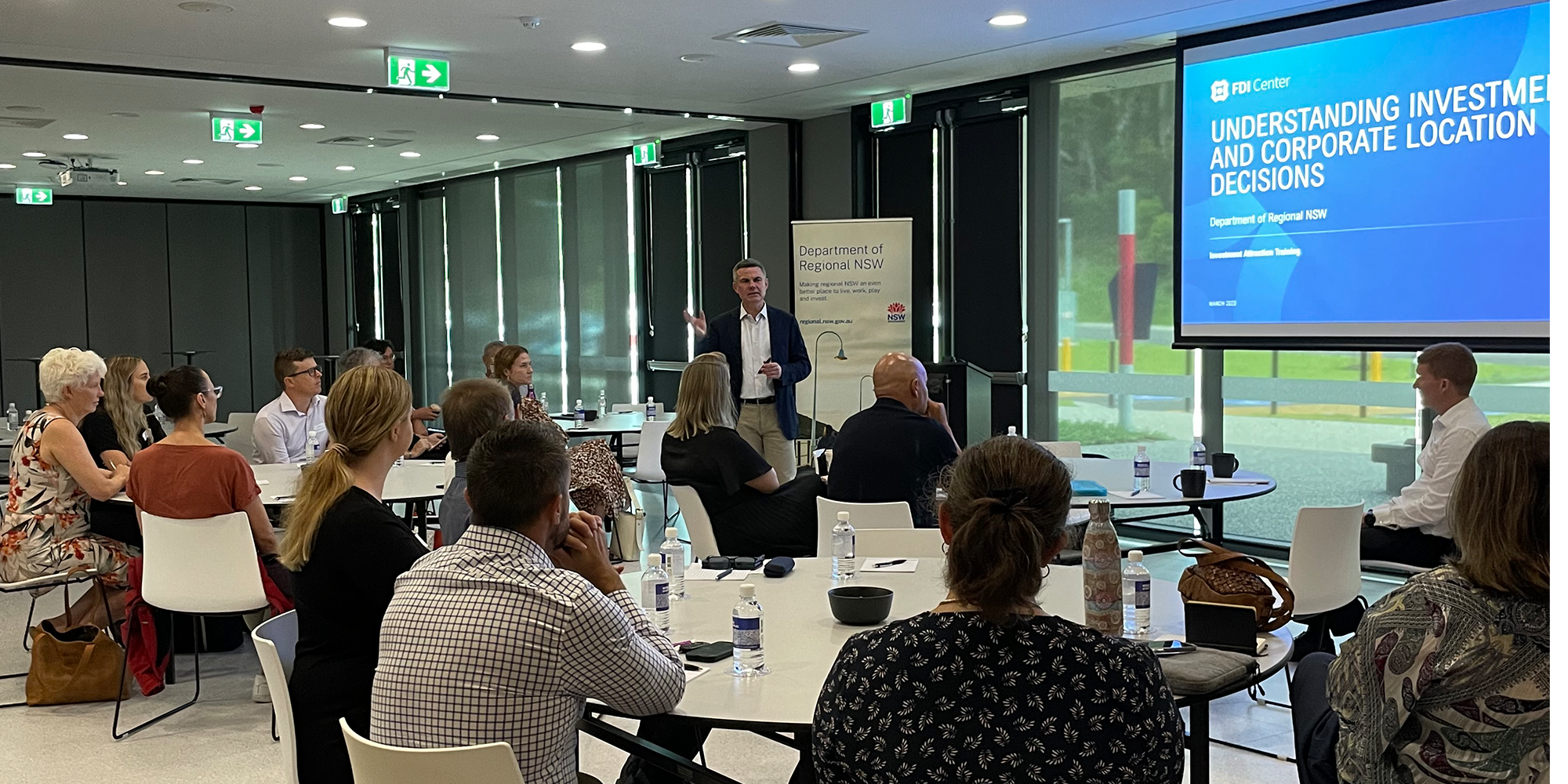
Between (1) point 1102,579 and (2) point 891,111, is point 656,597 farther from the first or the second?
(2) point 891,111

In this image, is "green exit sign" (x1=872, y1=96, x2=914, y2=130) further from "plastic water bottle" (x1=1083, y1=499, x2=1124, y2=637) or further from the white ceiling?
"plastic water bottle" (x1=1083, y1=499, x2=1124, y2=637)

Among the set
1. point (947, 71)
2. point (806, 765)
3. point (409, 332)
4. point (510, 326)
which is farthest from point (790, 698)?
point (409, 332)

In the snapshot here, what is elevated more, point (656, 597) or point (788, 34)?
point (788, 34)

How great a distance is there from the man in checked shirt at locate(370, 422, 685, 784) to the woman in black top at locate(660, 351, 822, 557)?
104 inches

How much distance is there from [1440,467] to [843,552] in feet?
9.73

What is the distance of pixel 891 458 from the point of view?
16.3ft

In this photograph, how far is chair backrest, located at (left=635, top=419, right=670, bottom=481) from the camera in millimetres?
8609

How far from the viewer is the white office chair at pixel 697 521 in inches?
207

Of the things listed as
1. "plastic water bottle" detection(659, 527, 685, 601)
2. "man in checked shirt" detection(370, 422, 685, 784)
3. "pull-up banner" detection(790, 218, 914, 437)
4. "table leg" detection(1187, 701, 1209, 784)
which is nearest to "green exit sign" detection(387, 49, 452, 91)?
"pull-up banner" detection(790, 218, 914, 437)

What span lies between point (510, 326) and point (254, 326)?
544 cm

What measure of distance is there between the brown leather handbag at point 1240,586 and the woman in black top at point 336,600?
5.59ft

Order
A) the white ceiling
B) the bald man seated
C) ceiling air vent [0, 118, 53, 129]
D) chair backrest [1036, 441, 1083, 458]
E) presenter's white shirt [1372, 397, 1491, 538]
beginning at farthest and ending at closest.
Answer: ceiling air vent [0, 118, 53, 129] < the white ceiling < chair backrest [1036, 441, 1083, 458] < presenter's white shirt [1372, 397, 1491, 538] < the bald man seated

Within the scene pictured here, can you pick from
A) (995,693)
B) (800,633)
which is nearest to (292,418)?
(800,633)

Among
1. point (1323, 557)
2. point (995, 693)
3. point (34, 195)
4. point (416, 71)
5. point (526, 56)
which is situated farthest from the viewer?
point (34, 195)
